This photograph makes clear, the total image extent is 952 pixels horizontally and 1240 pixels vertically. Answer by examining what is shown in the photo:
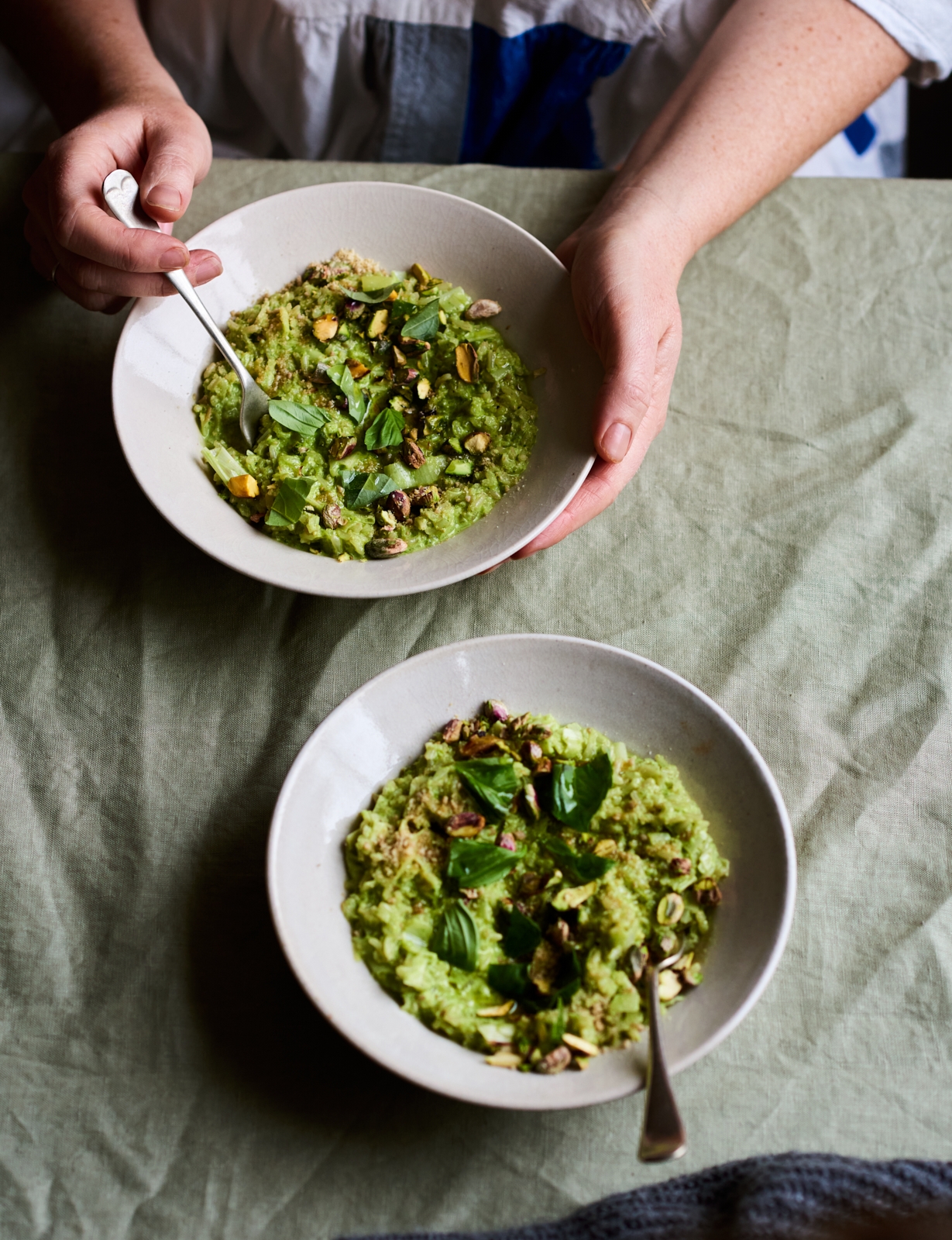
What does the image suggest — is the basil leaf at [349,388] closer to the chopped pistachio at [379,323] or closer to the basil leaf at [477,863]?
the chopped pistachio at [379,323]

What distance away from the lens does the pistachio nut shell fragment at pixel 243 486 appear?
167 centimetres

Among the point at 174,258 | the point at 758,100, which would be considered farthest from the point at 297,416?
the point at 758,100

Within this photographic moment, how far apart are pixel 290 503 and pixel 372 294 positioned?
1.65 ft

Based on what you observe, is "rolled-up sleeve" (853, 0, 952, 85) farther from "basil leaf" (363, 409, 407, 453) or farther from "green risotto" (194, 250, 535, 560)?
"basil leaf" (363, 409, 407, 453)

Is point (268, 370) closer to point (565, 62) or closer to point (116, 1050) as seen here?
point (565, 62)

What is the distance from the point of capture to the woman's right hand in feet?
5.32

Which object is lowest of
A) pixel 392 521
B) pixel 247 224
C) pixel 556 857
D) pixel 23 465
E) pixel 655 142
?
pixel 23 465

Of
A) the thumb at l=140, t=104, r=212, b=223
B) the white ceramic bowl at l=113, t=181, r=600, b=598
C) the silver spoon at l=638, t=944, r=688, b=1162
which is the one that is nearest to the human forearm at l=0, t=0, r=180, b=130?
the thumb at l=140, t=104, r=212, b=223

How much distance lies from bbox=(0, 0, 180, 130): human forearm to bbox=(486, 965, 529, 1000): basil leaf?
1.76 m

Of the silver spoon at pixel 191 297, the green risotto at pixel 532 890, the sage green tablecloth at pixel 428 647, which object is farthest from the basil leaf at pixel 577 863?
the silver spoon at pixel 191 297

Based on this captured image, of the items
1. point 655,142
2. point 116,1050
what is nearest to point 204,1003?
point 116,1050

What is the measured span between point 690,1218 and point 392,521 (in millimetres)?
1187

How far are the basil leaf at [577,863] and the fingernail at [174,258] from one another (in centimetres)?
115

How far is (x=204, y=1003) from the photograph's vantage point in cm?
156
